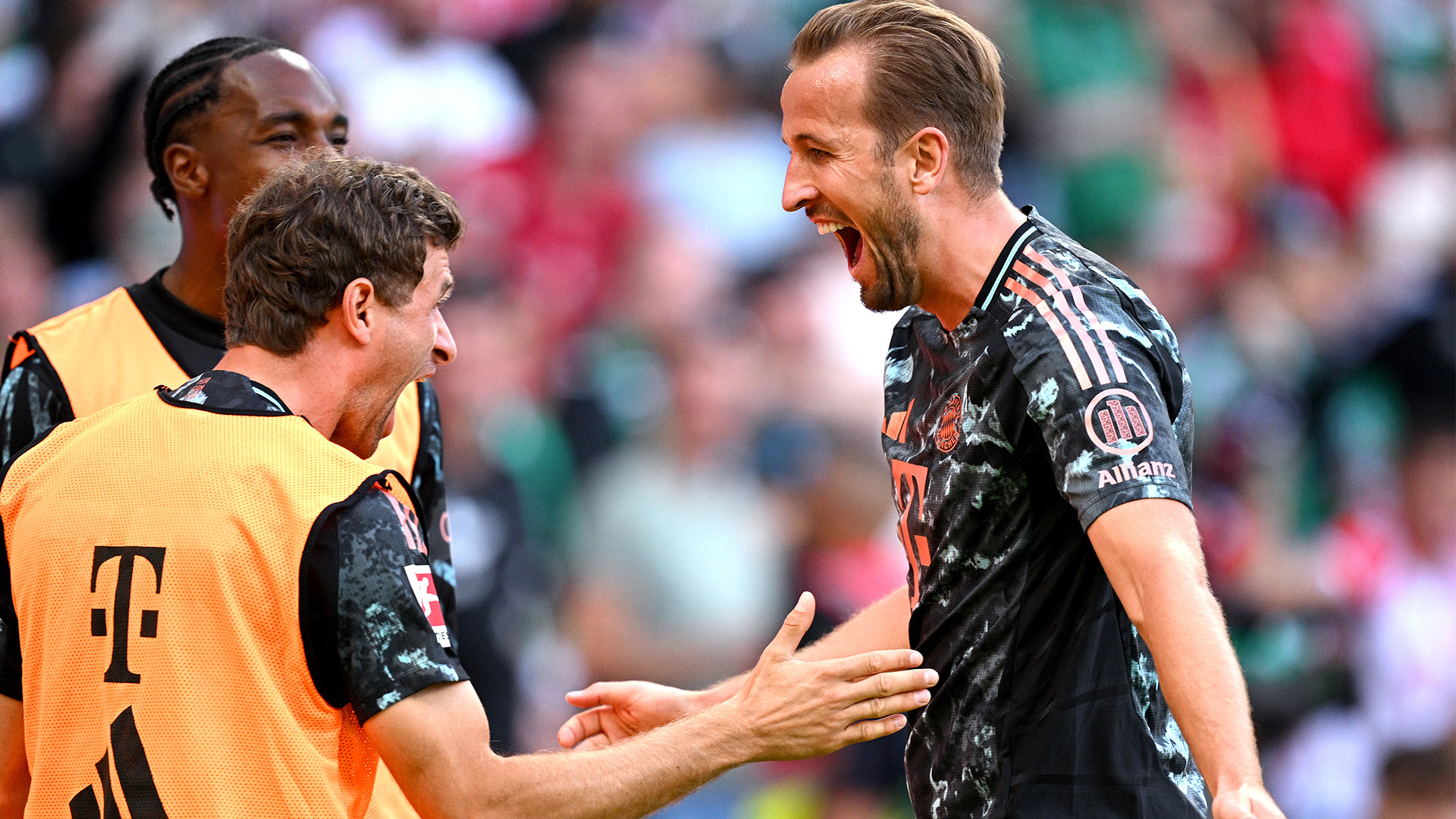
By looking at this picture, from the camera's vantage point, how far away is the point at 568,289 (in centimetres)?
740

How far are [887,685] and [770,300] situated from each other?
193 inches

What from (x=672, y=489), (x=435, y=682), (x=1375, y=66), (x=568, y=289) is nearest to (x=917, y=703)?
(x=435, y=682)

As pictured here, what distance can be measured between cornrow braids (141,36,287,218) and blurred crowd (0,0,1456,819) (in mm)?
2869

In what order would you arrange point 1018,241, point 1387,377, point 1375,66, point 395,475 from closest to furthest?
point 395,475, point 1018,241, point 1387,377, point 1375,66

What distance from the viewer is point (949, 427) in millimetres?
2869

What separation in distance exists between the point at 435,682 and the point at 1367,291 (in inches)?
315

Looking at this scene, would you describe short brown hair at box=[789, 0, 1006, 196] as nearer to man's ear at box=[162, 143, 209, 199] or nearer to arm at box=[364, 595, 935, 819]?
arm at box=[364, 595, 935, 819]

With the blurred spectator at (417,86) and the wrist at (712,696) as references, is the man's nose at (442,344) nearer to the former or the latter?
the wrist at (712,696)

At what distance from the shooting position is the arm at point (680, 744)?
Answer: 238 centimetres

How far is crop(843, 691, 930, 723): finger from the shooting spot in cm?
271

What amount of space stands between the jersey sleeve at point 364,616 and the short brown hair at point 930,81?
1282mm

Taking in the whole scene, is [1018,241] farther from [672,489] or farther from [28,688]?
[672,489]

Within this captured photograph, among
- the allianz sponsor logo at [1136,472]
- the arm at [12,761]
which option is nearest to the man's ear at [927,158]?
the allianz sponsor logo at [1136,472]

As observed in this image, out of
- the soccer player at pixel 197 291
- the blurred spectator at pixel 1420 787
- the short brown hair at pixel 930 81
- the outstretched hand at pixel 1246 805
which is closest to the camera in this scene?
the outstretched hand at pixel 1246 805
